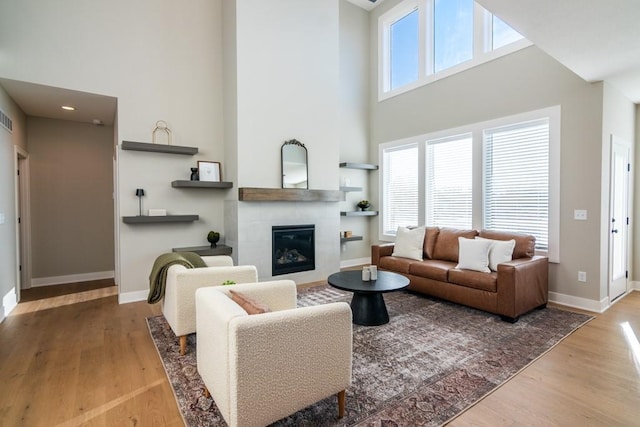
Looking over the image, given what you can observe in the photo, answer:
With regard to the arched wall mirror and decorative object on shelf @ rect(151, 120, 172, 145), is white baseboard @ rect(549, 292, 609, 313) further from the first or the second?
decorative object on shelf @ rect(151, 120, 172, 145)

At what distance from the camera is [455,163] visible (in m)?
5.17

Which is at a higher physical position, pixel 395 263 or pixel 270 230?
pixel 270 230

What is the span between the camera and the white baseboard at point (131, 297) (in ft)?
13.7

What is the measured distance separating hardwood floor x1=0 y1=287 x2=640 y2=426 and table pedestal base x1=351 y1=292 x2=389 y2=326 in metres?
1.28

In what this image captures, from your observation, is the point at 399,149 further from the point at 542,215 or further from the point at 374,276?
the point at 374,276

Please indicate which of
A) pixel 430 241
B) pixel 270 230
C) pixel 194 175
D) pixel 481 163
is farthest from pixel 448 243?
pixel 194 175

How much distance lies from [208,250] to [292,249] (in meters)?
1.31

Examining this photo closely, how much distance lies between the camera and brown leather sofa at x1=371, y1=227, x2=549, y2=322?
3.36 metres

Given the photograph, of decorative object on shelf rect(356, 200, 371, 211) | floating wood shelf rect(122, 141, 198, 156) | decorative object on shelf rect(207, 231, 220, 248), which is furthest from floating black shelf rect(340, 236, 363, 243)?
floating wood shelf rect(122, 141, 198, 156)

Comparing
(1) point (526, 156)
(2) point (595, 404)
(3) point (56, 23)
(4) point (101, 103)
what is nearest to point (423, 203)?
(1) point (526, 156)

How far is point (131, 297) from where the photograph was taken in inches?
167

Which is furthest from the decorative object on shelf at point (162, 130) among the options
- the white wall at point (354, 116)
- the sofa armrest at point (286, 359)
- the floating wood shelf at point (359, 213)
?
the sofa armrest at point (286, 359)

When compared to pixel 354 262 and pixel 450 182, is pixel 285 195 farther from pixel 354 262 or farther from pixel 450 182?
pixel 450 182

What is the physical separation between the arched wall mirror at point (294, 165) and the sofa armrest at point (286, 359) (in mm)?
3417
